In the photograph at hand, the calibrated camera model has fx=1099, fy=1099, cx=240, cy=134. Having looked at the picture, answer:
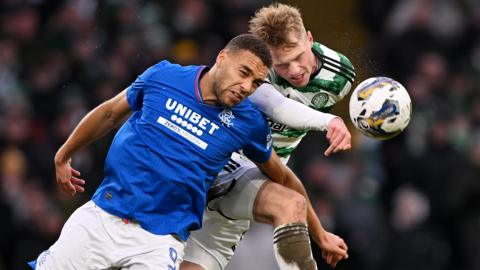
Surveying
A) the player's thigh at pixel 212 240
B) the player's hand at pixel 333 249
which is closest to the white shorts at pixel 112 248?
the player's thigh at pixel 212 240

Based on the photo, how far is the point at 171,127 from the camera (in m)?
6.09

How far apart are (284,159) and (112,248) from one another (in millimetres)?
1657

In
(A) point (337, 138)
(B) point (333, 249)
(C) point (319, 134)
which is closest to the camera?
(A) point (337, 138)

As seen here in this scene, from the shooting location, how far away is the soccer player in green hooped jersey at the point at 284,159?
6.07 metres

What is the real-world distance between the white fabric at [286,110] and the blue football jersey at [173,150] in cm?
12

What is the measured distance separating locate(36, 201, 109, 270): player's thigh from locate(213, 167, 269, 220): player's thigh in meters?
0.88

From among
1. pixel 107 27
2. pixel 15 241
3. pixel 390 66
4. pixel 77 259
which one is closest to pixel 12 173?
pixel 15 241

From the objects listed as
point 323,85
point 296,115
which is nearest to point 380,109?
point 296,115

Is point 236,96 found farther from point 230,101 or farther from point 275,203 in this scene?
point 275,203

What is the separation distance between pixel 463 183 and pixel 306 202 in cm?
497

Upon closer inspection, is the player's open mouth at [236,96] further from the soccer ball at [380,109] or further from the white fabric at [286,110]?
the soccer ball at [380,109]

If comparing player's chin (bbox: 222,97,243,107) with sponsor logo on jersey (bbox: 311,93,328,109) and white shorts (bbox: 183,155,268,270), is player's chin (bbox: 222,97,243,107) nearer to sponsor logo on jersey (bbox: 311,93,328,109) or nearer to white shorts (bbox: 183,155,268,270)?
white shorts (bbox: 183,155,268,270)

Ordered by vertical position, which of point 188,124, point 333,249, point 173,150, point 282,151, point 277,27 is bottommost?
point 333,249

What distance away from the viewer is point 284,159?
7.25 m
